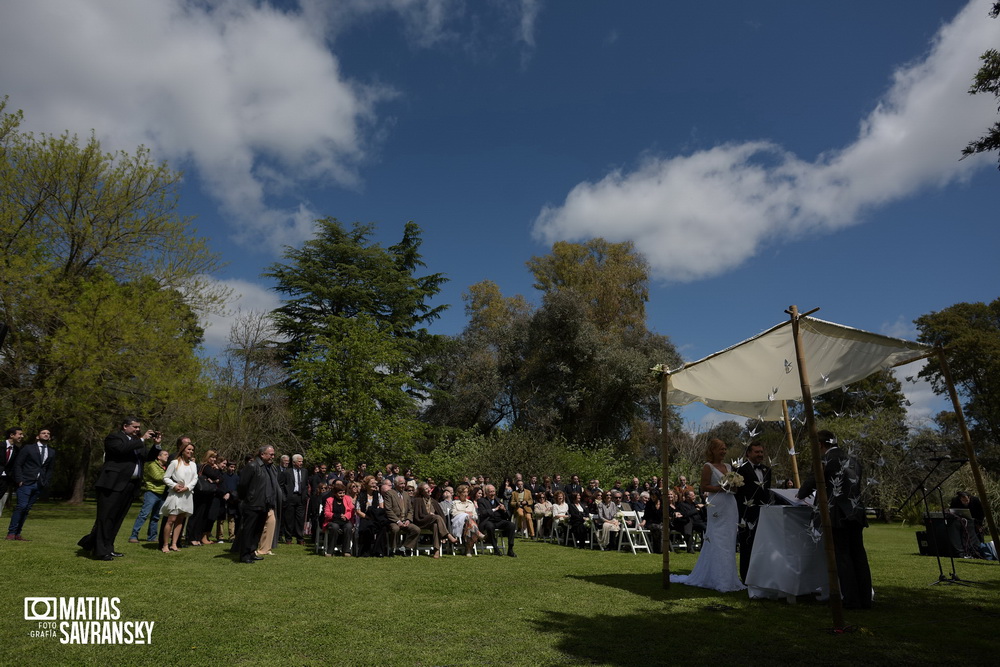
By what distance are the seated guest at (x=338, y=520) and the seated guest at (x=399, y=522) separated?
72 centimetres

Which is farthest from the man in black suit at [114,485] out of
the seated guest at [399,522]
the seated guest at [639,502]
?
the seated guest at [639,502]

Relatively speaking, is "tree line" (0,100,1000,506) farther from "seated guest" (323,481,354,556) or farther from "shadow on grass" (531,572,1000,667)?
"seated guest" (323,481,354,556)

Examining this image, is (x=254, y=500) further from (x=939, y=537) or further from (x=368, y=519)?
(x=939, y=537)

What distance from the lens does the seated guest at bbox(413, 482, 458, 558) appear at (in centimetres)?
1231

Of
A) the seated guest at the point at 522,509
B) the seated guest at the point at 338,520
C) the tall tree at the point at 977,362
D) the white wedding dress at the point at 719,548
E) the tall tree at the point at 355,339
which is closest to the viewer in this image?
the white wedding dress at the point at 719,548

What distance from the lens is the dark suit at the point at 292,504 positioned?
13180 millimetres

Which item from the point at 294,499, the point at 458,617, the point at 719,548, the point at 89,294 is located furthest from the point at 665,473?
the point at 89,294

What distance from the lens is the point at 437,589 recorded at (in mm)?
7508

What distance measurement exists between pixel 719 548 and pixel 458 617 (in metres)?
3.84

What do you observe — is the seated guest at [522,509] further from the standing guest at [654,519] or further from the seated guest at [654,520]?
the standing guest at [654,519]

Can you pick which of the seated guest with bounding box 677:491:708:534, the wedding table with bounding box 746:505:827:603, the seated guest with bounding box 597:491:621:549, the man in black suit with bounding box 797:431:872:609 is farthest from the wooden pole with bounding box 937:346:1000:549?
the seated guest with bounding box 597:491:621:549

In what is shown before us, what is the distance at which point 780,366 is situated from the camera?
27.1ft

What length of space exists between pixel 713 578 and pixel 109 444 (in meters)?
8.57

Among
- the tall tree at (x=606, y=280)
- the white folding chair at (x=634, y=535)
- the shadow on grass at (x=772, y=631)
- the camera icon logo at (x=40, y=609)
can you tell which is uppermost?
the tall tree at (x=606, y=280)
